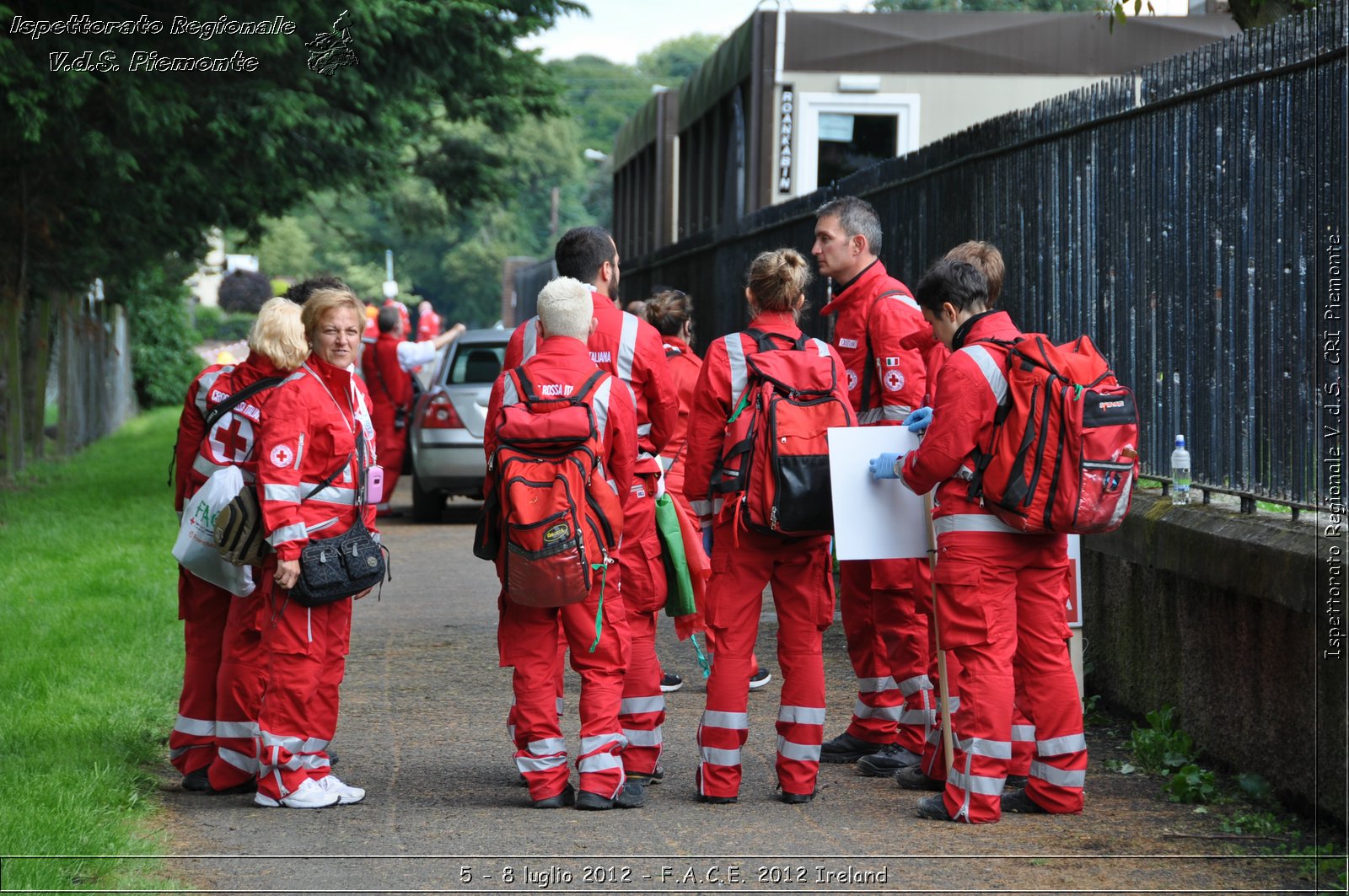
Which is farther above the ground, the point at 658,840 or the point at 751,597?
the point at 751,597

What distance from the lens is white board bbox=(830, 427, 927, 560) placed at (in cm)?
604

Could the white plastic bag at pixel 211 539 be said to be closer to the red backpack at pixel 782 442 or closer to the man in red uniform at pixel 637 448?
the man in red uniform at pixel 637 448

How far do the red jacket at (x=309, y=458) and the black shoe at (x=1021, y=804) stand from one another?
2.45 meters

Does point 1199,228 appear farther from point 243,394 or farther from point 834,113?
point 834,113

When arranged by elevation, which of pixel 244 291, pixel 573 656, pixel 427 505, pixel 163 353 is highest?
pixel 244 291

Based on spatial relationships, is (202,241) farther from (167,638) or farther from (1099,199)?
(1099,199)

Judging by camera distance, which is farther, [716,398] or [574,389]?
[716,398]

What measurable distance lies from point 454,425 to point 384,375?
791 millimetres

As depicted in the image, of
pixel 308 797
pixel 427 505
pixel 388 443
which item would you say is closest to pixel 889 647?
pixel 308 797

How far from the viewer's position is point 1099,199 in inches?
309

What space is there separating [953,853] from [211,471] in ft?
9.68

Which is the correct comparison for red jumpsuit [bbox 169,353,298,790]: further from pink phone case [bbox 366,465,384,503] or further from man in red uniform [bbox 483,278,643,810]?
man in red uniform [bbox 483,278,643,810]

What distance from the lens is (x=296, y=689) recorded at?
5914 millimetres

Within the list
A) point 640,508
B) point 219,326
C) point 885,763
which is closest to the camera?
point 640,508
